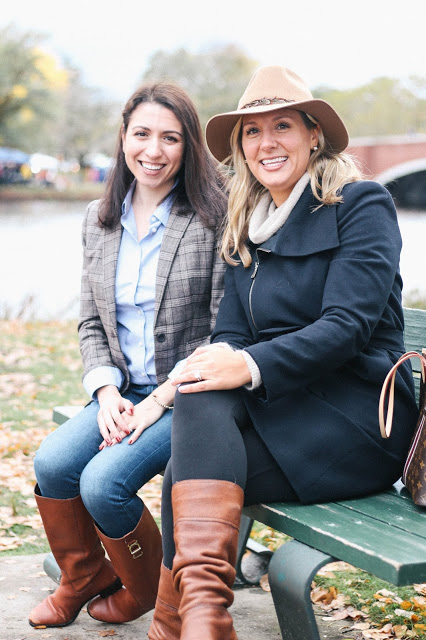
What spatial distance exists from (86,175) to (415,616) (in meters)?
70.7

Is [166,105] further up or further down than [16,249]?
further up

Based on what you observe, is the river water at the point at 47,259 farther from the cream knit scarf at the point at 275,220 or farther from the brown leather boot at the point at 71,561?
the brown leather boot at the point at 71,561

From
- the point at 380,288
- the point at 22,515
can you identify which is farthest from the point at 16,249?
the point at 380,288

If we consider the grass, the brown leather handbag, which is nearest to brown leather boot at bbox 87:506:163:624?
the brown leather handbag

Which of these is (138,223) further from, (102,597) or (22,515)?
(22,515)

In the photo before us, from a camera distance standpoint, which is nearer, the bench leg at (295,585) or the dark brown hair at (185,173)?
the bench leg at (295,585)

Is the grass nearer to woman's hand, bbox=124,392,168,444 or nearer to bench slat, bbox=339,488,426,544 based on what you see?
woman's hand, bbox=124,392,168,444

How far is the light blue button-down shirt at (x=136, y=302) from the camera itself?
3.14 metres

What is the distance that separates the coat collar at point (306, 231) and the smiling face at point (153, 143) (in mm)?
593

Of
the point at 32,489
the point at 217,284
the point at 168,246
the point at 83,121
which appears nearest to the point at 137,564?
the point at 217,284

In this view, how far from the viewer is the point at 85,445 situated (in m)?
2.95

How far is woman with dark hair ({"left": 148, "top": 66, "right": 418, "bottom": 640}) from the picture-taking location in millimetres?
2277

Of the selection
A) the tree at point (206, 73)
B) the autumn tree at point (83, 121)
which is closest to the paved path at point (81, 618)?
the tree at point (206, 73)

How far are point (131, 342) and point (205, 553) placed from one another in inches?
46.2
